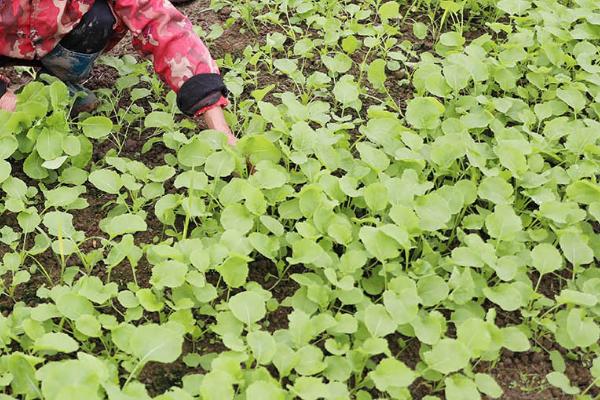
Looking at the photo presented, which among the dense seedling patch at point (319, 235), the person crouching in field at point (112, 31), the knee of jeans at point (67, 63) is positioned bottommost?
the dense seedling patch at point (319, 235)

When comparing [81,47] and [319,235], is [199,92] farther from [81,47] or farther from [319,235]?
[319,235]

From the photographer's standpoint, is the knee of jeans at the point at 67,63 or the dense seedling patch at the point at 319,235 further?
the knee of jeans at the point at 67,63

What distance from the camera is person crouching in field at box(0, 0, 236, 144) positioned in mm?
2361

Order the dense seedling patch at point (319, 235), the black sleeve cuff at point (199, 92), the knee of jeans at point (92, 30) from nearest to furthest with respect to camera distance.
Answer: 1. the dense seedling patch at point (319, 235)
2. the black sleeve cuff at point (199, 92)
3. the knee of jeans at point (92, 30)

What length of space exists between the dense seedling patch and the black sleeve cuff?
0.10 m

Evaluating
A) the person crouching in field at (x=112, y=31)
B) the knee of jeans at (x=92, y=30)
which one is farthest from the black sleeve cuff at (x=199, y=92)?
the knee of jeans at (x=92, y=30)

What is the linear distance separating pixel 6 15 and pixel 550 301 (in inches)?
65.2

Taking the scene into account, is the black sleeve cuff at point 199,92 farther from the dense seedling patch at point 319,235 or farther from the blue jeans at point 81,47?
the blue jeans at point 81,47

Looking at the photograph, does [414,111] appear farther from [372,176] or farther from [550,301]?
[550,301]

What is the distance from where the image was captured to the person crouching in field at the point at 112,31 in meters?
2.36

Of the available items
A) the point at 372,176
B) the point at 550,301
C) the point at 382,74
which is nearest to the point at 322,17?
the point at 382,74

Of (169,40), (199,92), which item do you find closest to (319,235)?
(199,92)

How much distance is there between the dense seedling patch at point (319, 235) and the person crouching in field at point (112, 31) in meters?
0.10

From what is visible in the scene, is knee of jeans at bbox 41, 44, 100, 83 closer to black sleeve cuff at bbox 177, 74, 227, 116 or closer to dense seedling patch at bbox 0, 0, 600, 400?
dense seedling patch at bbox 0, 0, 600, 400
